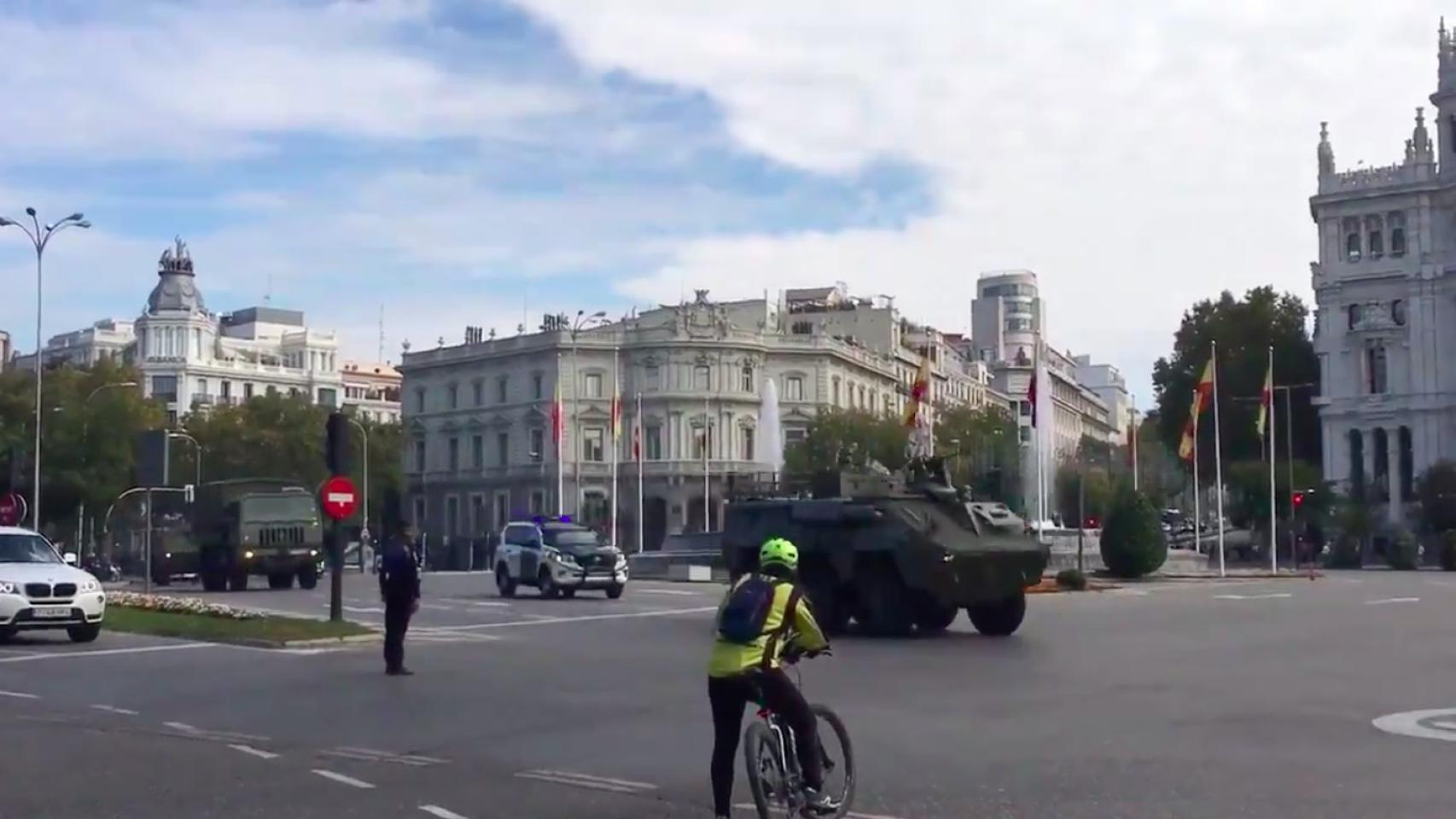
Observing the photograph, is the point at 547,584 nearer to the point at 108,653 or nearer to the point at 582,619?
the point at 582,619

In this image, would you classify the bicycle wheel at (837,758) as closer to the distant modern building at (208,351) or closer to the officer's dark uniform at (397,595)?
the officer's dark uniform at (397,595)

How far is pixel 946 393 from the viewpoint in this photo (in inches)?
4749

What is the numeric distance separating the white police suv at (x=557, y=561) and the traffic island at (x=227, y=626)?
368 inches

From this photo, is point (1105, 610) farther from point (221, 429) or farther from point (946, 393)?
point (946, 393)

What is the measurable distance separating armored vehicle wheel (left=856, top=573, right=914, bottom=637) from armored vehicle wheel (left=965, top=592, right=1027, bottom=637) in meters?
0.91

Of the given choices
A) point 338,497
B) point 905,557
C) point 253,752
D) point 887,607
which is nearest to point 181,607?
point 338,497

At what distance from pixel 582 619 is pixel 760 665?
67.6 ft

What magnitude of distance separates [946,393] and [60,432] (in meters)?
70.4

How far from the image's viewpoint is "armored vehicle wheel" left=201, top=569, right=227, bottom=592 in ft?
146

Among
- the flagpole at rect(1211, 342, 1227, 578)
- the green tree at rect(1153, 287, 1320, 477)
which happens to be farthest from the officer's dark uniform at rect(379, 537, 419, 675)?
the green tree at rect(1153, 287, 1320, 477)

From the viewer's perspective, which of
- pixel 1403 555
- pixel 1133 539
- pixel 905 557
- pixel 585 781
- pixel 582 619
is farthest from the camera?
pixel 1403 555

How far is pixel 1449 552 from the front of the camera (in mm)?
64375

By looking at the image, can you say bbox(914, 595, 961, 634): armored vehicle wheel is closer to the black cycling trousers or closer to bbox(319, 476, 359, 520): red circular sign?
bbox(319, 476, 359, 520): red circular sign

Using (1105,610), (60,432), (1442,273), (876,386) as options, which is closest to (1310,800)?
(1105,610)
